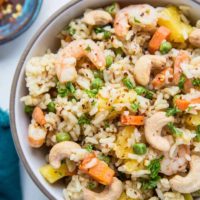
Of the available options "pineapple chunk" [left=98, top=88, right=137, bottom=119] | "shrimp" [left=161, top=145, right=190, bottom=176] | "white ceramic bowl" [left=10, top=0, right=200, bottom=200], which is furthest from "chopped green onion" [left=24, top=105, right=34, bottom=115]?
"shrimp" [left=161, top=145, right=190, bottom=176]

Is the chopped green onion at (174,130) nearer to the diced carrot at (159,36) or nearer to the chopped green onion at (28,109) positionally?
the diced carrot at (159,36)

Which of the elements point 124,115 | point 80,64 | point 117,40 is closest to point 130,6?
point 117,40

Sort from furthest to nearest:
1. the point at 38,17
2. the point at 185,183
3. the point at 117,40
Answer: the point at 38,17 < the point at 117,40 < the point at 185,183

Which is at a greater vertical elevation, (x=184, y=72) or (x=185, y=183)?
(x=184, y=72)

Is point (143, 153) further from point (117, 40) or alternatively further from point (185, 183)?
point (117, 40)

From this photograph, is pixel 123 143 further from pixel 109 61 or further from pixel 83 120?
pixel 109 61

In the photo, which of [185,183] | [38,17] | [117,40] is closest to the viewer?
[185,183]

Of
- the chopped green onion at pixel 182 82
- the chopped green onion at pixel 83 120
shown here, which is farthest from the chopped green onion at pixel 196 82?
the chopped green onion at pixel 83 120
